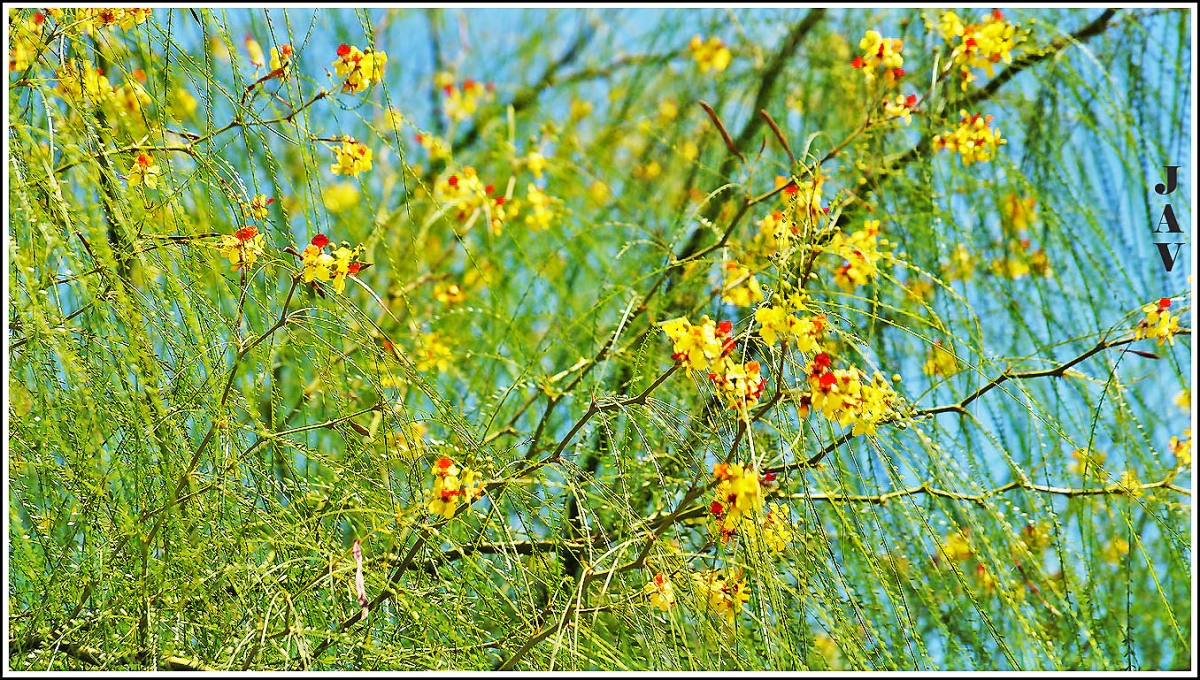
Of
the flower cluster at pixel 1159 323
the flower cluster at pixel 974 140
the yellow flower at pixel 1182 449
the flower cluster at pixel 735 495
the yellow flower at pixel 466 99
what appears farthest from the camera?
the yellow flower at pixel 466 99

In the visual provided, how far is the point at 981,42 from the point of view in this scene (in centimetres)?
122

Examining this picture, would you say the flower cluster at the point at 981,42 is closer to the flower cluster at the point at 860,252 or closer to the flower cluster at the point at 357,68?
the flower cluster at the point at 860,252

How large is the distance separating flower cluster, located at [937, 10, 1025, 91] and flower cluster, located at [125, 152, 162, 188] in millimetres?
906

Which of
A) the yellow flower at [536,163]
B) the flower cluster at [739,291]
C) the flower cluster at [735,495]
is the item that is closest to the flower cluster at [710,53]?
the yellow flower at [536,163]

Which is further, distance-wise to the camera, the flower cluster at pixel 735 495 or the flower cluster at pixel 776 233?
the flower cluster at pixel 776 233

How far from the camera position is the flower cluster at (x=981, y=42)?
121cm

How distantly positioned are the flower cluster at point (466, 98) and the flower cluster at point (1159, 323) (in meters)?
1.38

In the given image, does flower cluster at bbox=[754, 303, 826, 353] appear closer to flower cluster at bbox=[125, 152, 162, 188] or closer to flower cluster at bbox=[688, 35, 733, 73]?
flower cluster at bbox=[125, 152, 162, 188]

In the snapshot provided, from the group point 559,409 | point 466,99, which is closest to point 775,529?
point 559,409

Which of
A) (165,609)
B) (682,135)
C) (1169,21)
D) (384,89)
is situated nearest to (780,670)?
(165,609)

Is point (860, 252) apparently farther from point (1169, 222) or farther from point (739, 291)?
point (1169, 222)

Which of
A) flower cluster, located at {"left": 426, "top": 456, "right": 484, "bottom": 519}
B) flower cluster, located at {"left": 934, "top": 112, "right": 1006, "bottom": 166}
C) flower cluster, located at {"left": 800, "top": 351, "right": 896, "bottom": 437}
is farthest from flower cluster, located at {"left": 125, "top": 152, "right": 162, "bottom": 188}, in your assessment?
flower cluster, located at {"left": 934, "top": 112, "right": 1006, "bottom": 166}

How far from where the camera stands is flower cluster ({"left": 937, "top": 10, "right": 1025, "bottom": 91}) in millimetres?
1209

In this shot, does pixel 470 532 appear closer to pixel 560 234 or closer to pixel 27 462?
pixel 27 462
